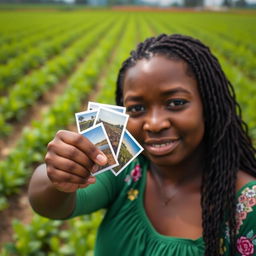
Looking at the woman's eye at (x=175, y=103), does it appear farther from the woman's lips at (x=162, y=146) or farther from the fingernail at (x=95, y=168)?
the fingernail at (x=95, y=168)

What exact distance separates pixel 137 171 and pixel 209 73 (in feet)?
1.68

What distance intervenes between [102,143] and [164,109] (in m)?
0.29

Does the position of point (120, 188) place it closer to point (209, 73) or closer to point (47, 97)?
point (209, 73)

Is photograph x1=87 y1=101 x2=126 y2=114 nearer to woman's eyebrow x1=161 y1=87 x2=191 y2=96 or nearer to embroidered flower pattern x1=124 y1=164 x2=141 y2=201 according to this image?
woman's eyebrow x1=161 y1=87 x2=191 y2=96

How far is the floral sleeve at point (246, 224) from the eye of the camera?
1.11 metres

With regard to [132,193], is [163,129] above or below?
above

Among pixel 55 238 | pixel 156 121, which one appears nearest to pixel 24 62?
pixel 55 238

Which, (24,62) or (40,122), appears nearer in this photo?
(40,122)

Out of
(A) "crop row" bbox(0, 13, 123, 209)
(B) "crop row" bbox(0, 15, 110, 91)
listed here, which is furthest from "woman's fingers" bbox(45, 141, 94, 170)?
(B) "crop row" bbox(0, 15, 110, 91)

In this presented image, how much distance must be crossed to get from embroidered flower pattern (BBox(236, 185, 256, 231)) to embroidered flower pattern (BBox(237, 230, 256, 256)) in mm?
42

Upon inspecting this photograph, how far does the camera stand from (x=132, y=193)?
137 centimetres

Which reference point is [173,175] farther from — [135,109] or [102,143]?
[102,143]

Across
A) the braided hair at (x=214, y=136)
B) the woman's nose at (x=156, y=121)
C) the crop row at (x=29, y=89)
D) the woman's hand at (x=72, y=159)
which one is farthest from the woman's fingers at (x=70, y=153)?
the crop row at (x=29, y=89)

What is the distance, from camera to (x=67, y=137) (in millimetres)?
948
